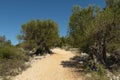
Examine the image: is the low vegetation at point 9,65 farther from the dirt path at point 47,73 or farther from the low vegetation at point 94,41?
the dirt path at point 47,73

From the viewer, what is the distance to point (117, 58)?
22.2 m

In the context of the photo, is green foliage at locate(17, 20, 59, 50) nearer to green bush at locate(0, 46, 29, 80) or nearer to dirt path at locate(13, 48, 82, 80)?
green bush at locate(0, 46, 29, 80)

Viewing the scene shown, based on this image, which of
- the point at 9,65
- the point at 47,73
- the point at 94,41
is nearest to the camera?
the point at 47,73

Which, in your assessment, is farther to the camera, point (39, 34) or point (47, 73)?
point (39, 34)

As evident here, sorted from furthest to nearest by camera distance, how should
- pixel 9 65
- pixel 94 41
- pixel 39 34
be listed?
pixel 39 34 < pixel 94 41 < pixel 9 65

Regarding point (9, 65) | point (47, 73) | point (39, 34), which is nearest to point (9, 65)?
point (9, 65)

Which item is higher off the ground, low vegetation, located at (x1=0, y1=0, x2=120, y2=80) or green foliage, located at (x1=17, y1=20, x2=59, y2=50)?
green foliage, located at (x1=17, y1=20, x2=59, y2=50)

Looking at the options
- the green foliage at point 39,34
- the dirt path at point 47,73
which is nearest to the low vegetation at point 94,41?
the dirt path at point 47,73

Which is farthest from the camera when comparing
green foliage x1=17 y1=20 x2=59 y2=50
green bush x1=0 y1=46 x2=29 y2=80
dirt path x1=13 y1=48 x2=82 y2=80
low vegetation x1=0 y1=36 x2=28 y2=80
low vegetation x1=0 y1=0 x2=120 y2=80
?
green foliage x1=17 y1=20 x2=59 y2=50

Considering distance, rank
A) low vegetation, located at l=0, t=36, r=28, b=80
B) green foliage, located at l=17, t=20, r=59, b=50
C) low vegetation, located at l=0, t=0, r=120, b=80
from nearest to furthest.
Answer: low vegetation, located at l=0, t=36, r=28, b=80, low vegetation, located at l=0, t=0, r=120, b=80, green foliage, located at l=17, t=20, r=59, b=50

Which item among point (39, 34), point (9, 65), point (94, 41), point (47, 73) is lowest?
point (47, 73)

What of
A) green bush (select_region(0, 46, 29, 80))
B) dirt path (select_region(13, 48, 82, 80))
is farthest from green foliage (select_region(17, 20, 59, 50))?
dirt path (select_region(13, 48, 82, 80))

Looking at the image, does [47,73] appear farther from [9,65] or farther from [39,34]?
[39,34]

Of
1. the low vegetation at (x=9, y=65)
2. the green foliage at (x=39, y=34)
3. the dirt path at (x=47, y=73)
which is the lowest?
the dirt path at (x=47, y=73)
